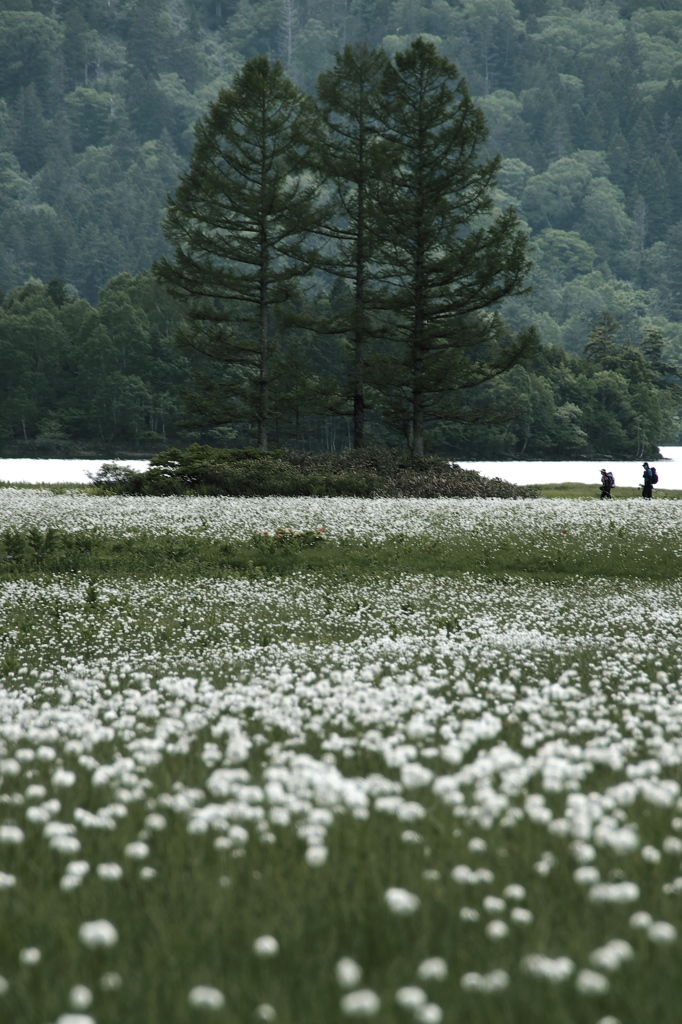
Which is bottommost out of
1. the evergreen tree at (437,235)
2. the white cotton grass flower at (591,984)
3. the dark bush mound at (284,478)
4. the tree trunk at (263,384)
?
the white cotton grass flower at (591,984)

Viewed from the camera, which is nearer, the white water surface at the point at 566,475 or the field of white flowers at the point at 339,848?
the field of white flowers at the point at 339,848

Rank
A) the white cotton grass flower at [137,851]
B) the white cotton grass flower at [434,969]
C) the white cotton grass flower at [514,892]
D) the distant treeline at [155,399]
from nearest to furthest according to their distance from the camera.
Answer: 1. the white cotton grass flower at [434,969]
2. the white cotton grass flower at [514,892]
3. the white cotton grass flower at [137,851]
4. the distant treeline at [155,399]

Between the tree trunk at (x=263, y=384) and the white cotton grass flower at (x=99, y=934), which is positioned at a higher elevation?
the tree trunk at (x=263, y=384)

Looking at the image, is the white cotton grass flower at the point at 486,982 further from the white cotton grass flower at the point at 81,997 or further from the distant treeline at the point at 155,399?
the distant treeline at the point at 155,399

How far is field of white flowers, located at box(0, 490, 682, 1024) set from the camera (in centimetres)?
275

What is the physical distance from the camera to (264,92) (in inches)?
1561

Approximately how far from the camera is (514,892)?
3254 millimetres

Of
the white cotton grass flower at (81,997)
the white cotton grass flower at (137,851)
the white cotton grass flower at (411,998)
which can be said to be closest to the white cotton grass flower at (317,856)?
the white cotton grass flower at (137,851)

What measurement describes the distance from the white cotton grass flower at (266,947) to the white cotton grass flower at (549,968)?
801 millimetres

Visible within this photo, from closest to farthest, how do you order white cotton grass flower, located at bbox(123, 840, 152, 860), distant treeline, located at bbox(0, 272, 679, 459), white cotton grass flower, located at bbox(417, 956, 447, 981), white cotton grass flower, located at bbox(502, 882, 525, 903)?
1. white cotton grass flower, located at bbox(417, 956, 447, 981)
2. white cotton grass flower, located at bbox(502, 882, 525, 903)
3. white cotton grass flower, located at bbox(123, 840, 152, 860)
4. distant treeline, located at bbox(0, 272, 679, 459)

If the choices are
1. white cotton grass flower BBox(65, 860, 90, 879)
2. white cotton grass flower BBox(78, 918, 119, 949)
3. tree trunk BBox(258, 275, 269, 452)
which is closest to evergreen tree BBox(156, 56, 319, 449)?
tree trunk BBox(258, 275, 269, 452)

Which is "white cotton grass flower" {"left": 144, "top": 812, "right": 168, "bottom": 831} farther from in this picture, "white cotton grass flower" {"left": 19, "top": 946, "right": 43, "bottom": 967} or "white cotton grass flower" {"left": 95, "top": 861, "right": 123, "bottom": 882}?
"white cotton grass flower" {"left": 19, "top": 946, "right": 43, "bottom": 967}

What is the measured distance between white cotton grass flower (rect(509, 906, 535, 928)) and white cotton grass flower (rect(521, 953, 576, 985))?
30 centimetres

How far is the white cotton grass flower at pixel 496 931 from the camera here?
2.93m
